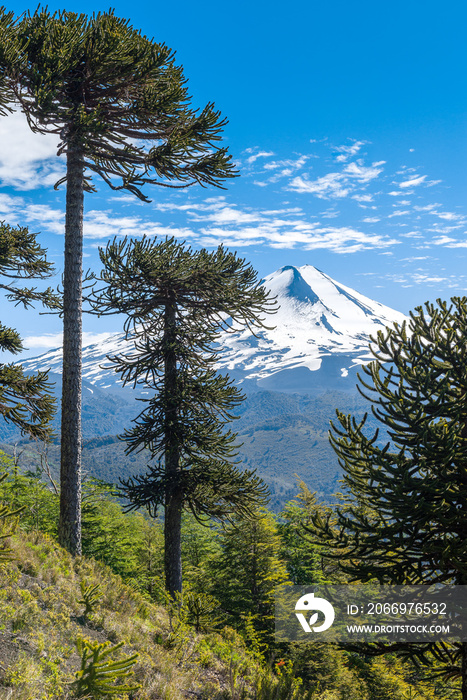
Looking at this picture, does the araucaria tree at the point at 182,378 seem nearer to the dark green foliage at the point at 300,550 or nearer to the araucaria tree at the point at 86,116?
the araucaria tree at the point at 86,116

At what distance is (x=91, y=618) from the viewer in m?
5.98

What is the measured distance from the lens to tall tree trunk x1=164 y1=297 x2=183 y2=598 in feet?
40.8

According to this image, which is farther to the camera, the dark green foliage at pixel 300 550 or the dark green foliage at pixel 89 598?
the dark green foliage at pixel 300 550

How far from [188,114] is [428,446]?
904cm

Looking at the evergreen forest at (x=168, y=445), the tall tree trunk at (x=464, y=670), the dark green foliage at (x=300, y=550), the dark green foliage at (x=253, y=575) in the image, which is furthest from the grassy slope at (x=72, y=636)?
the dark green foliage at (x=300, y=550)

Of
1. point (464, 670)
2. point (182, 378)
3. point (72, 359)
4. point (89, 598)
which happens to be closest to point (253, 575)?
point (182, 378)

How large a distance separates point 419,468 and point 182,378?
26.7ft

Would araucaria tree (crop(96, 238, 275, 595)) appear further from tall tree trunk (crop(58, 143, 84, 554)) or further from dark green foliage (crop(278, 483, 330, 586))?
dark green foliage (crop(278, 483, 330, 586))

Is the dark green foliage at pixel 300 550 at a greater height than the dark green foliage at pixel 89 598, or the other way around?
the dark green foliage at pixel 89 598

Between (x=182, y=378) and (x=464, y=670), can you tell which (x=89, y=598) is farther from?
(x=182, y=378)

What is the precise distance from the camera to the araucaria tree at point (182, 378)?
12312 millimetres

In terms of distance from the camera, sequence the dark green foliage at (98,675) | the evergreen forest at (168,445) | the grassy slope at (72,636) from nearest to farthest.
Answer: the dark green foliage at (98,675), the grassy slope at (72,636), the evergreen forest at (168,445)

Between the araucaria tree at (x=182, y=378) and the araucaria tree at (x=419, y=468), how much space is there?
519cm

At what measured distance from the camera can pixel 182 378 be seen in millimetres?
13234
